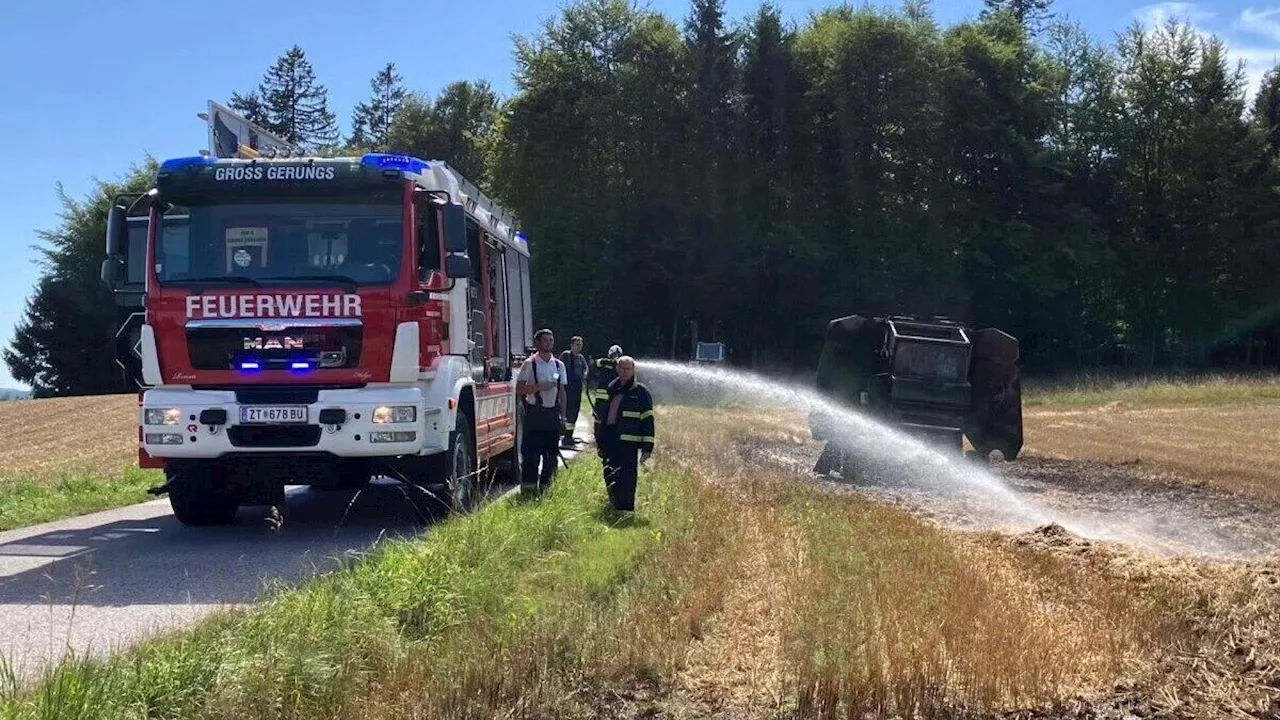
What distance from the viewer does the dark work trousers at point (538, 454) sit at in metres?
12.1

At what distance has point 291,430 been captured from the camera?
1000cm

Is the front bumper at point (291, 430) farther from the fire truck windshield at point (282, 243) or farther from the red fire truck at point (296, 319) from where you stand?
the fire truck windshield at point (282, 243)

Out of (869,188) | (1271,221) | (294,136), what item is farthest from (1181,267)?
(294,136)

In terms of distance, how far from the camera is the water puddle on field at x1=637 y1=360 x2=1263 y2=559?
1097cm

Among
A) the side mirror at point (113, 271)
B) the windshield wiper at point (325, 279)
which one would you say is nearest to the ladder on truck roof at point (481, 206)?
the windshield wiper at point (325, 279)

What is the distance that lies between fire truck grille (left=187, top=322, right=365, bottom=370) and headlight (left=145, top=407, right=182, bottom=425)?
51 cm

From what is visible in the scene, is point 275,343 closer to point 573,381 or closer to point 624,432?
point 624,432

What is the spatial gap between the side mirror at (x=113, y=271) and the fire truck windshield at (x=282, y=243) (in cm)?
52

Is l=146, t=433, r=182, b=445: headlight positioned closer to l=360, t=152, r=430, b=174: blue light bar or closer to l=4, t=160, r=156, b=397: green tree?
l=360, t=152, r=430, b=174: blue light bar

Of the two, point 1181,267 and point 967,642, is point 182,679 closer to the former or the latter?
point 967,642

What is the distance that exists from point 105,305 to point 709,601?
191ft

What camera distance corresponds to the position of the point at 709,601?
6.87m

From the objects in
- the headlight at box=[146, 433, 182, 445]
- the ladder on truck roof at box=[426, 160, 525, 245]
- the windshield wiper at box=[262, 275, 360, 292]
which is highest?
the ladder on truck roof at box=[426, 160, 525, 245]

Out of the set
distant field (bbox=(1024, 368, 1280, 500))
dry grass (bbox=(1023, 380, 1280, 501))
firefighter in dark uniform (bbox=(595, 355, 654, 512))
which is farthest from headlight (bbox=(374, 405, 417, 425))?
distant field (bbox=(1024, 368, 1280, 500))
